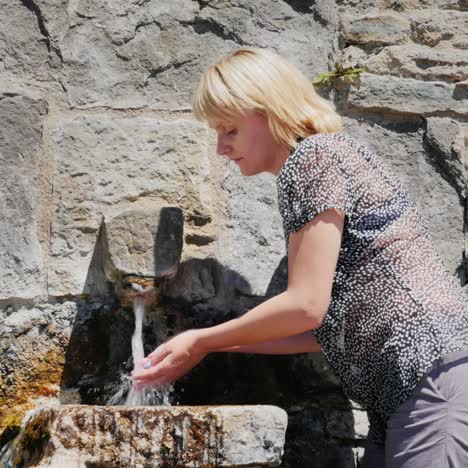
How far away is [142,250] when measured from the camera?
2199mm

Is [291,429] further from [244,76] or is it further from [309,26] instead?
[309,26]

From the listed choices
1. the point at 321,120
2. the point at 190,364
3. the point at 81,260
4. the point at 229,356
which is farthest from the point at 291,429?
the point at 321,120

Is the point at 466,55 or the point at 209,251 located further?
the point at 466,55

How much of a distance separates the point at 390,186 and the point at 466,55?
0.91 metres

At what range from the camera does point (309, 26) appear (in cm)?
257

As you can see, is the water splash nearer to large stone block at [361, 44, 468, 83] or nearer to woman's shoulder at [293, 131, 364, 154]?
woman's shoulder at [293, 131, 364, 154]

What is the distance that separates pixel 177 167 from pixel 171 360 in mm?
660

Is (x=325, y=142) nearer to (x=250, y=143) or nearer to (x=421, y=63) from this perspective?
(x=250, y=143)

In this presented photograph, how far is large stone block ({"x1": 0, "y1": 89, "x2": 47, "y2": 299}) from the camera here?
2.28 m

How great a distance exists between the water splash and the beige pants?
26.1 inches

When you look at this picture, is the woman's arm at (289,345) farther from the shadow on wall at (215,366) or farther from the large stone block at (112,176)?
the large stone block at (112,176)

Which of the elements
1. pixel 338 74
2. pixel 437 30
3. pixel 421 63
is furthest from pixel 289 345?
pixel 437 30

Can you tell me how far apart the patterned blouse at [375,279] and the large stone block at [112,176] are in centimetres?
59

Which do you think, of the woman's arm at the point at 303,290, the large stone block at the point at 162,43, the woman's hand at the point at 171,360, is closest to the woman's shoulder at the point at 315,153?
the woman's arm at the point at 303,290
